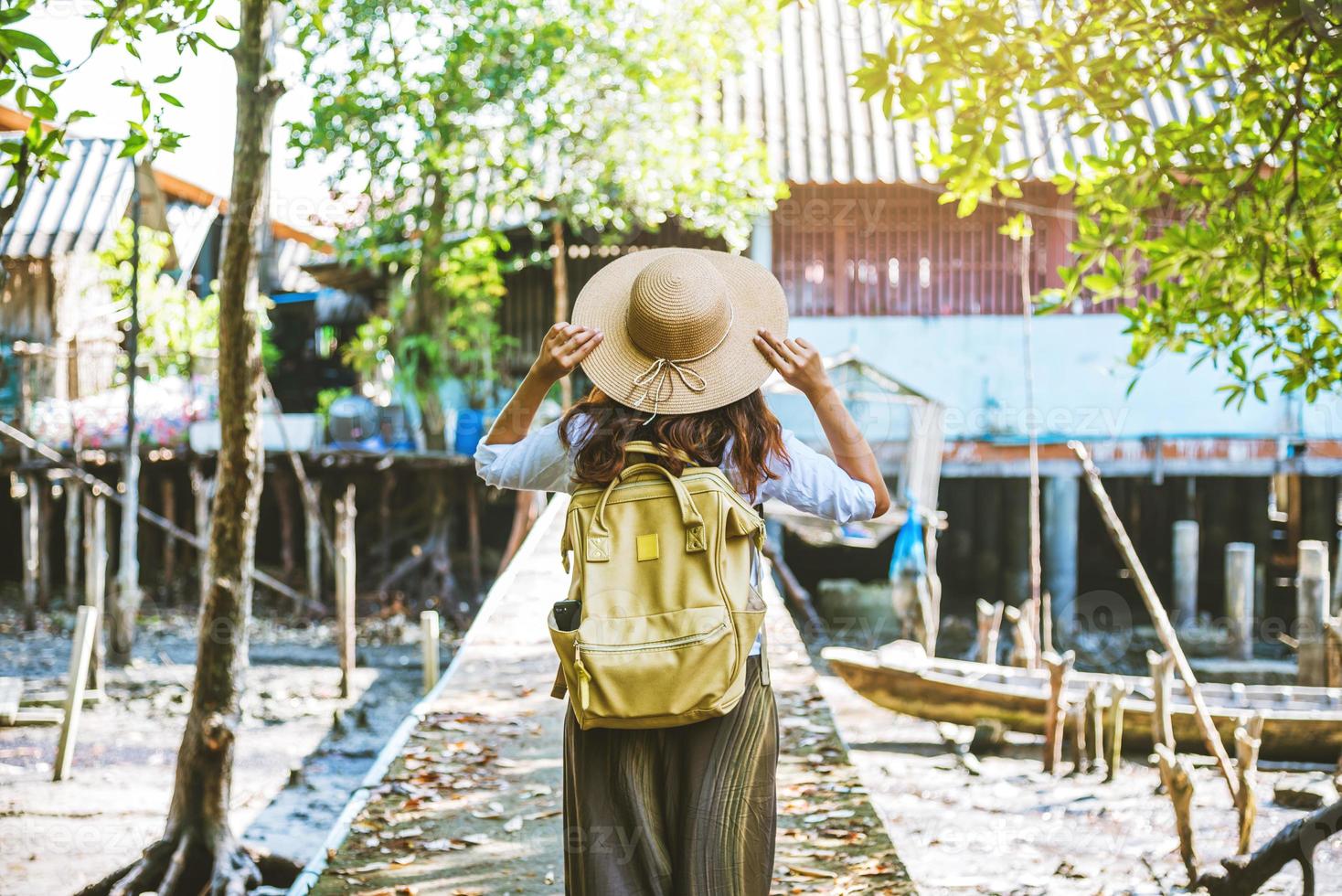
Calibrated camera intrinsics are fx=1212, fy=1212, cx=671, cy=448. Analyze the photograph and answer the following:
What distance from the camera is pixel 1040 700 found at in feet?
31.2

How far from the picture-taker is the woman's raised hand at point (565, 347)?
238cm

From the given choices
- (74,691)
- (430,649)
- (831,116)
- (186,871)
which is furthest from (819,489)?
(831,116)

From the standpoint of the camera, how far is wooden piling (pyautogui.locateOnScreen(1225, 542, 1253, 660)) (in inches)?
508

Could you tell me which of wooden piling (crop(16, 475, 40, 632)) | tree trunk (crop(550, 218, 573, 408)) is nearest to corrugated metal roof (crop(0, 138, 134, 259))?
wooden piling (crop(16, 475, 40, 632))

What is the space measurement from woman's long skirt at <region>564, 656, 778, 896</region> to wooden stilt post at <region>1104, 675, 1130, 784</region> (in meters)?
7.15

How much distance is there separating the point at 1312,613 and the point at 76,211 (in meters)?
14.0

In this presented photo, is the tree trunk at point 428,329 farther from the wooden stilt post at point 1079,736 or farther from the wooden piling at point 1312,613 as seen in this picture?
the wooden piling at point 1312,613

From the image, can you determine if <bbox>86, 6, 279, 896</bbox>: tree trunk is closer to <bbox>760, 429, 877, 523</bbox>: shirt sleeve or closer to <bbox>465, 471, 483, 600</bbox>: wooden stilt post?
<bbox>760, 429, 877, 523</bbox>: shirt sleeve

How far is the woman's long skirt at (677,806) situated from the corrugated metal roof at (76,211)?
44.2 ft

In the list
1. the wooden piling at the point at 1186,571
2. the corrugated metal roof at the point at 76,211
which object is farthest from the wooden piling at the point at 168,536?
the wooden piling at the point at 1186,571

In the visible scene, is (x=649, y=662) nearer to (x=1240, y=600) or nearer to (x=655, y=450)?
(x=655, y=450)

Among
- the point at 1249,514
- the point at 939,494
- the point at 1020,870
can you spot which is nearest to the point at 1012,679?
the point at 1020,870

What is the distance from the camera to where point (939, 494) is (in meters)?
16.5

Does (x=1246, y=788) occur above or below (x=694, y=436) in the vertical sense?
below
